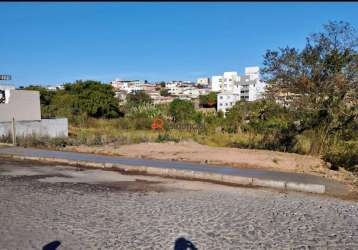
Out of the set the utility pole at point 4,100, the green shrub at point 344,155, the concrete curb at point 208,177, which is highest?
the utility pole at point 4,100

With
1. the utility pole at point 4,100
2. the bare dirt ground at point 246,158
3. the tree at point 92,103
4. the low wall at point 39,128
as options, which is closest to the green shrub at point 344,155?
the bare dirt ground at point 246,158

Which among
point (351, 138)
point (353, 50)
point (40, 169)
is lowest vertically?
point (40, 169)

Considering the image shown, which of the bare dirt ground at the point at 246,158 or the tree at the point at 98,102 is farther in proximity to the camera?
the tree at the point at 98,102

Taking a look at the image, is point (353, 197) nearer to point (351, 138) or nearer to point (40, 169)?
point (351, 138)

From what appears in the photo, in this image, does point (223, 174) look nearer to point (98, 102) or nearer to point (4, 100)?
point (4, 100)

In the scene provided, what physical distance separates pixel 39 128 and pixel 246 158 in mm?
17447

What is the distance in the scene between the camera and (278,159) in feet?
43.5

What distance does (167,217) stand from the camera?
649cm

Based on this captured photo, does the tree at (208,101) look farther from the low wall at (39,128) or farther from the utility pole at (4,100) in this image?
the low wall at (39,128)

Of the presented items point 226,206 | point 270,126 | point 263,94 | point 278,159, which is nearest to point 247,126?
point 270,126

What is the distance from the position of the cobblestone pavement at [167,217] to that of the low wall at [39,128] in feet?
50.0

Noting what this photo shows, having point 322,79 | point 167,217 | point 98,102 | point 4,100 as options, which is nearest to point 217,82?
point 98,102

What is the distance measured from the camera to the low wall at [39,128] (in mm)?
23875

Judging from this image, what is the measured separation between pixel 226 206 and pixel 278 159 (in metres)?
6.46
